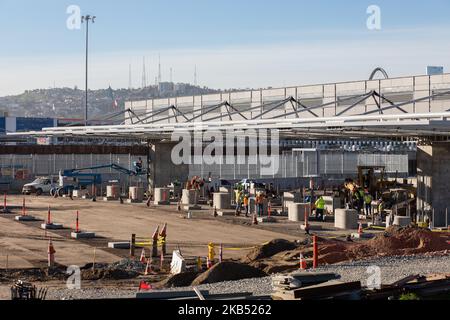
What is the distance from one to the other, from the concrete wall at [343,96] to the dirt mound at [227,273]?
2093 centimetres

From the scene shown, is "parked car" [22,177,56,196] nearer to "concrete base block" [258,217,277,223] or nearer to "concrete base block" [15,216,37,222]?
"concrete base block" [15,216,37,222]

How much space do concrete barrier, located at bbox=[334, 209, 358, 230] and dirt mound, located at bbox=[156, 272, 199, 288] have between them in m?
17.2

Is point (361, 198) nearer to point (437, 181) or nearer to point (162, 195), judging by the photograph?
point (437, 181)

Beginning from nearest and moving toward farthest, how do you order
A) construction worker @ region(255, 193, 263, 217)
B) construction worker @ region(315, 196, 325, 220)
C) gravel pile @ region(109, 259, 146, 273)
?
gravel pile @ region(109, 259, 146, 273) → construction worker @ region(315, 196, 325, 220) → construction worker @ region(255, 193, 263, 217)

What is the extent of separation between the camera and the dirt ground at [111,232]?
94.4 ft

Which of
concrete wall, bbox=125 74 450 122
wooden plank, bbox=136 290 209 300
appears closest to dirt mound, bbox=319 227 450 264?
wooden plank, bbox=136 290 209 300

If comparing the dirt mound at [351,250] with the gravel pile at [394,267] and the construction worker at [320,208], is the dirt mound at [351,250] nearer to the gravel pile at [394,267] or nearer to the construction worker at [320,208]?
the gravel pile at [394,267]

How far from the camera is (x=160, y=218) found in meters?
42.7

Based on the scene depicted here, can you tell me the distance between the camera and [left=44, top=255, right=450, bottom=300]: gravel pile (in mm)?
19328

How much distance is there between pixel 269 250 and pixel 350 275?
6630 mm
